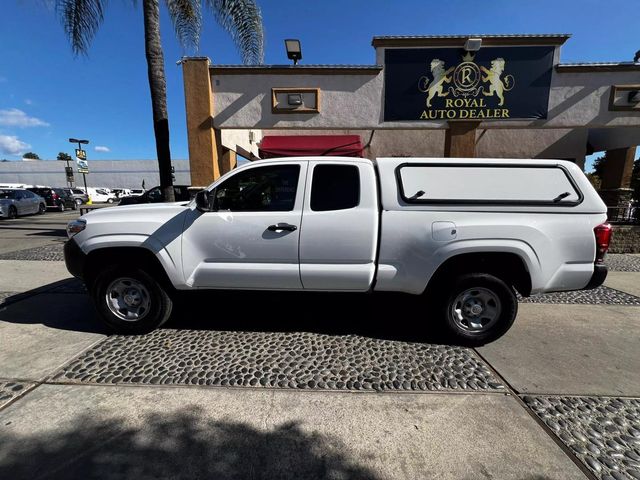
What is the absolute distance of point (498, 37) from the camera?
758cm

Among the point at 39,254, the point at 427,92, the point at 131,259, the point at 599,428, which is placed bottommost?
the point at 599,428

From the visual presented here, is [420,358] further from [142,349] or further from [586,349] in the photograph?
[142,349]

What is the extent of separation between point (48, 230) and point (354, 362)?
1369 cm

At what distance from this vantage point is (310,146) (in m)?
9.56

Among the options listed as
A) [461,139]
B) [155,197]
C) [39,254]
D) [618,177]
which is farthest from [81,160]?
[618,177]

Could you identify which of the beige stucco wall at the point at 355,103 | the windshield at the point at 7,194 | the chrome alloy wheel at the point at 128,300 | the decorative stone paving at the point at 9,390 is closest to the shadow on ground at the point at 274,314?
the chrome alloy wheel at the point at 128,300

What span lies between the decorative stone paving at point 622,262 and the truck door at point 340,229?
6338 mm

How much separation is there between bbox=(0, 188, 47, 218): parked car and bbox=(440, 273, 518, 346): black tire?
1977 centimetres

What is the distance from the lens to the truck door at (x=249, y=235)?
3.39 meters

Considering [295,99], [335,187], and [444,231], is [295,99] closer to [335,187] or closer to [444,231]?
[335,187]

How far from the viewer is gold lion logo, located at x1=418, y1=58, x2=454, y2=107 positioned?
7.83 m

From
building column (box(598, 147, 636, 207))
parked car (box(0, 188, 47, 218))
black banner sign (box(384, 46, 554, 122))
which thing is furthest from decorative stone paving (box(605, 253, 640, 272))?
parked car (box(0, 188, 47, 218))

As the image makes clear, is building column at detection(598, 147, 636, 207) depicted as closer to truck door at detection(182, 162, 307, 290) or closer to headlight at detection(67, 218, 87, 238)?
truck door at detection(182, 162, 307, 290)

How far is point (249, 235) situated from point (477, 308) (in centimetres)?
248
